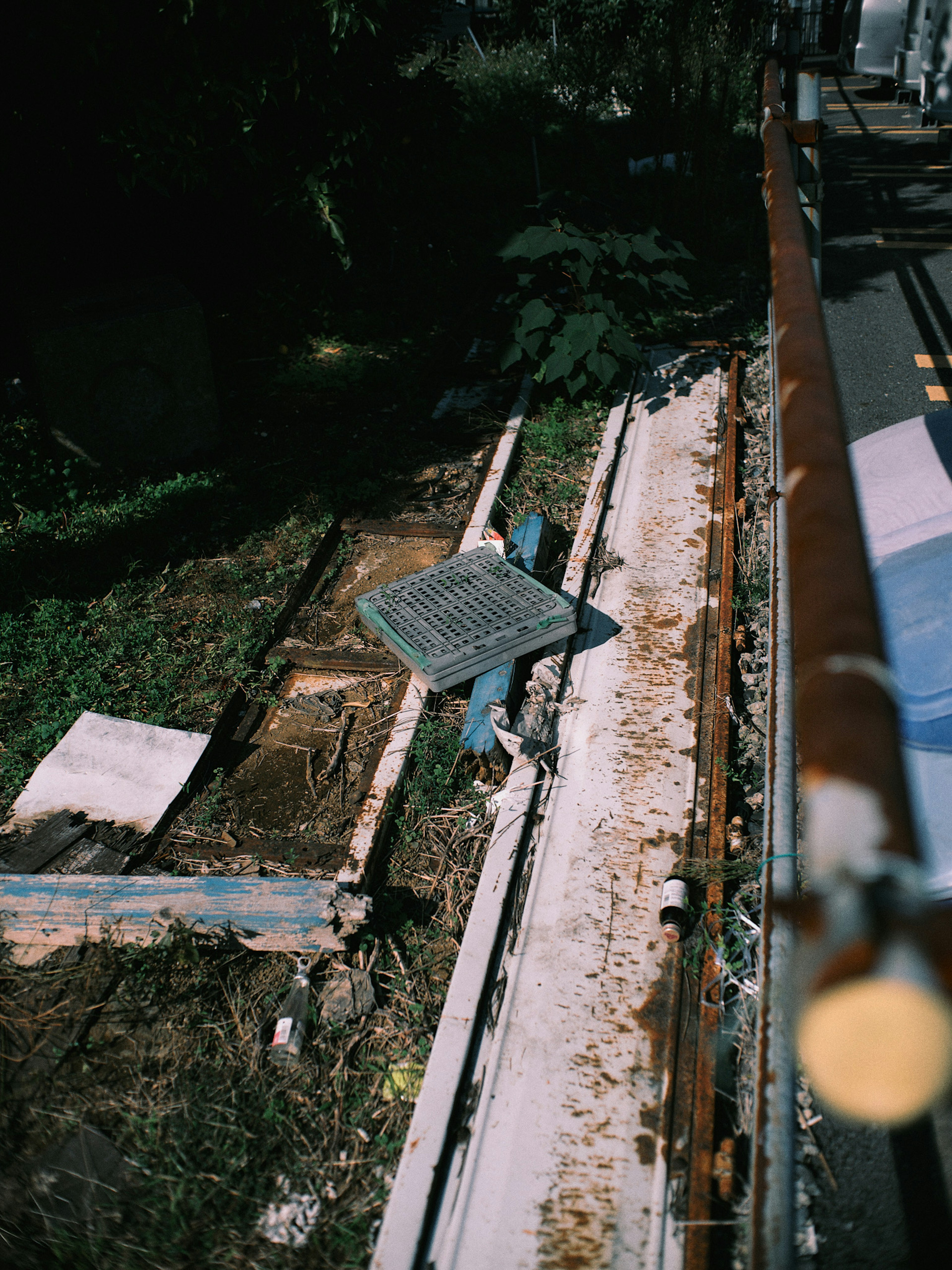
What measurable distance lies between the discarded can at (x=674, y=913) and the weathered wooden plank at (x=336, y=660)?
150 centimetres

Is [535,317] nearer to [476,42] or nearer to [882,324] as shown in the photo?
[882,324]

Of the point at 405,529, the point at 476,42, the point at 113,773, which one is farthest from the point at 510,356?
the point at 476,42

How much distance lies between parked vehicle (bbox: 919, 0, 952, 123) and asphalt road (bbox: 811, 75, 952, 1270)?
0.69m

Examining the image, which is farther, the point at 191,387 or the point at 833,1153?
the point at 191,387

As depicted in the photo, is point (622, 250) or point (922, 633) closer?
point (922, 633)

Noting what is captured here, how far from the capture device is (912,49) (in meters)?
9.74

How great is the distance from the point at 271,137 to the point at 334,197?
0.51 m

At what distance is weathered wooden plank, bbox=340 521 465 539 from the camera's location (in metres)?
4.18

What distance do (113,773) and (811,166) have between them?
3277 mm

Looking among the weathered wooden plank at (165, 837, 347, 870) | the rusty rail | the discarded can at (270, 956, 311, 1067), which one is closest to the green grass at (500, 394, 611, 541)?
the weathered wooden plank at (165, 837, 347, 870)

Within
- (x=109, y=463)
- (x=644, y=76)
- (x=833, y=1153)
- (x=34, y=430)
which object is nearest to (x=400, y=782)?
(x=833, y=1153)

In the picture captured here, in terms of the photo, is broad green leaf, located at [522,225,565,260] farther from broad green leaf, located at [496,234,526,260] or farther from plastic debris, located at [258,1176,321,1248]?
plastic debris, located at [258,1176,321,1248]

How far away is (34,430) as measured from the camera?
4934 mm

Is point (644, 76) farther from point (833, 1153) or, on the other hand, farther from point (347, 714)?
point (833, 1153)
